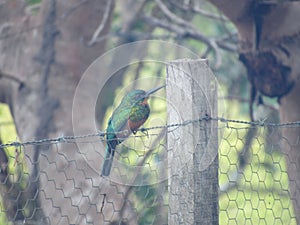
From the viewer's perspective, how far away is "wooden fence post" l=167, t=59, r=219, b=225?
2.26 m

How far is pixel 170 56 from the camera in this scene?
2818 mm

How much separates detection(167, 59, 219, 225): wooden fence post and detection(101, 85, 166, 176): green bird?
470mm

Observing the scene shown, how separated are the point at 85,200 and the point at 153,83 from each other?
182 cm

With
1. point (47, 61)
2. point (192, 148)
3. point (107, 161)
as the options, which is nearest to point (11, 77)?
point (47, 61)

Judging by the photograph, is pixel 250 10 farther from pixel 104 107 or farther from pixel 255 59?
pixel 104 107

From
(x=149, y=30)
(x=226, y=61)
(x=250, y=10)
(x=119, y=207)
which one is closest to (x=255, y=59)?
(x=250, y=10)

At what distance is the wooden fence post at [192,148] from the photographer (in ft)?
7.42

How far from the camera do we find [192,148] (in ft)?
7.41

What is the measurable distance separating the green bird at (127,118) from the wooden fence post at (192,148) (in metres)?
0.47

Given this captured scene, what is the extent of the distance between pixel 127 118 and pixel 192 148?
0.68 m

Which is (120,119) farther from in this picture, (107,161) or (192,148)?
(192,148)

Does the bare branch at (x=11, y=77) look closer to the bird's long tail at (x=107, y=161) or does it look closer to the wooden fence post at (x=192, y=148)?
the bird's long tail at (x=107, y=161)

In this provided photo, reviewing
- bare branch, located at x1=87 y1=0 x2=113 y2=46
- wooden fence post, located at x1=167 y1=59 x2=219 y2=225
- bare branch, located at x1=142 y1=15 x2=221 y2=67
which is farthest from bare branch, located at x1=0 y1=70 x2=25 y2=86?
wooden fence post, located at x1=167 y1=59 x2=219 y2=225

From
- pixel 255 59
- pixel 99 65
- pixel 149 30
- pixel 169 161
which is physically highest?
pixel 149 30
